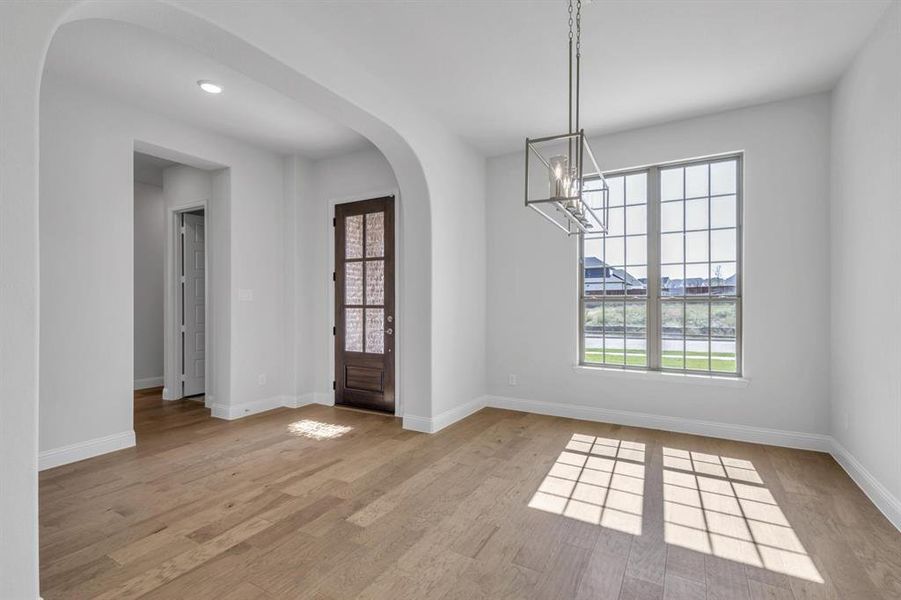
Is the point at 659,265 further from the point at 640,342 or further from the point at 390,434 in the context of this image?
the point at 390,434

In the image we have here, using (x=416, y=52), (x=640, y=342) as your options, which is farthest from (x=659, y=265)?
(x=416, y=52)

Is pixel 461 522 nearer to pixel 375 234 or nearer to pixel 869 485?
pixel 869 485

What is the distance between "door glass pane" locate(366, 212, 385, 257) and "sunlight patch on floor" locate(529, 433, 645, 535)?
285 cm

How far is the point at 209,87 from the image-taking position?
11.6 ft

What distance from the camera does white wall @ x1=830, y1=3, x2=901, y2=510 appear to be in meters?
2.57

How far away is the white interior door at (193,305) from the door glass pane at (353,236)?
2.03 meters

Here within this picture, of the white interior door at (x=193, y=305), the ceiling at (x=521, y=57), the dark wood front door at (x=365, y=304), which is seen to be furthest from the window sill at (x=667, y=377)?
the white interior door at (x=193, y=305)

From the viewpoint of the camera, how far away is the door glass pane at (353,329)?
5164mm

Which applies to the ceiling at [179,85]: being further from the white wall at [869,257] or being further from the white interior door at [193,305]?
the white wall at [869,257]

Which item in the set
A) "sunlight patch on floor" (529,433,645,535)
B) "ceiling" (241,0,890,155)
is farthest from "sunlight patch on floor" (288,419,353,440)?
"ceiling" (241,0,890,155)

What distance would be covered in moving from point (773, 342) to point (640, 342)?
1.08 metres

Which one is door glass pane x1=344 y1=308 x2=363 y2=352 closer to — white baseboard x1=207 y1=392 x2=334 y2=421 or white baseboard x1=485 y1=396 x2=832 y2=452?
white baseboard x1=207 y1=392 x2=334 y2=421

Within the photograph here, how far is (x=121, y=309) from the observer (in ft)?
12.5

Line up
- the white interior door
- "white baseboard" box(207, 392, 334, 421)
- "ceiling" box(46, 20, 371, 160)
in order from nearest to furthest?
"ceiling" box(46, 20, 371, 160) → "white baseboard" box(207, 392, 334, 421) → the white interior door
